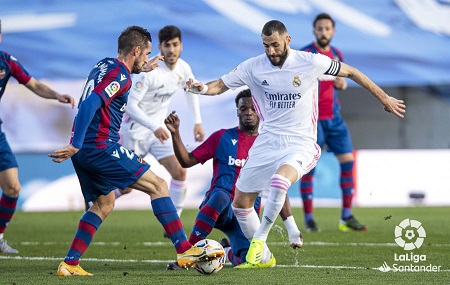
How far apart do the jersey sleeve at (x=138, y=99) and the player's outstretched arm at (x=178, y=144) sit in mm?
2328

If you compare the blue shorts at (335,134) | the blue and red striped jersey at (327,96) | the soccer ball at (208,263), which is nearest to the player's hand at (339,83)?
the blue and red striped jersey at (327,96)

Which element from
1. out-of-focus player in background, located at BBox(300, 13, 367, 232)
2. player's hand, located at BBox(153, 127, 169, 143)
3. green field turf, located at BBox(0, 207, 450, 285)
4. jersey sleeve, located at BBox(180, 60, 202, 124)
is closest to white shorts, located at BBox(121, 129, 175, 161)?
jersey sleeve, located at BBox(180, 60, 202, 124)

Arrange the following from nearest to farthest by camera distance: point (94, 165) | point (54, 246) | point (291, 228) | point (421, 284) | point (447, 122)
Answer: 1. point (421, 284)
2. point (94, 165)
3. point (291, 228)
4. point (54, 246)
5. point (447, 122)

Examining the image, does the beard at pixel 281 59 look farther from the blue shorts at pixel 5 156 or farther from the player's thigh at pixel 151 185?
the blue shorts at pixel 5 156

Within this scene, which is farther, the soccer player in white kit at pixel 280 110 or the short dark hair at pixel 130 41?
the soccer player in white kit at pixel 280 110

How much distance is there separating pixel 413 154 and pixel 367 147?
273 inches

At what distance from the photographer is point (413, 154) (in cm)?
1866

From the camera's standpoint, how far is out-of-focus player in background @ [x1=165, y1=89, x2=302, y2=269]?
8.58 m

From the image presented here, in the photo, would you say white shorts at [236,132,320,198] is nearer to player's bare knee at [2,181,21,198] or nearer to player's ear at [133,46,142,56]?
player's ear at [133,46,142,56]

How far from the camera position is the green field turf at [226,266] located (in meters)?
7.38

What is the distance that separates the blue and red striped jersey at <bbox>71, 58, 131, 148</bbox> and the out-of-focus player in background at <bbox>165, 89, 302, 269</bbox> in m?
0.66

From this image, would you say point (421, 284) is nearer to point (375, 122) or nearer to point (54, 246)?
point (54, 246)

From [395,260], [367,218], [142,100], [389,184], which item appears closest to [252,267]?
[395,260]

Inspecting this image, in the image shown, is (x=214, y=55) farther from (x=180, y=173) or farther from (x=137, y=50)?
(x=137, y=50)
